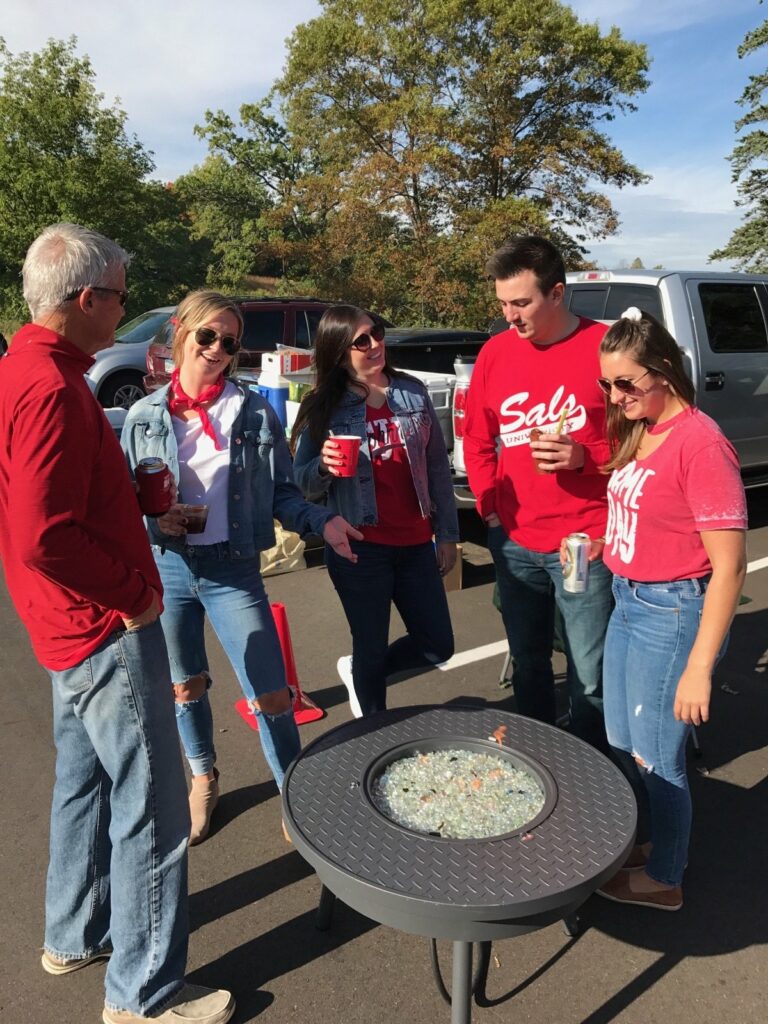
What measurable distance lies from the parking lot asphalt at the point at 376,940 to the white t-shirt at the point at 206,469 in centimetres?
127

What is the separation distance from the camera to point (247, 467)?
2.68 metres

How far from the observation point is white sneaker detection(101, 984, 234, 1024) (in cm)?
203

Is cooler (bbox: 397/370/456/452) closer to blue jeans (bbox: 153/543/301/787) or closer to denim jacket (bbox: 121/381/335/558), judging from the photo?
denim jacket (bbox: 121/381/335/558)

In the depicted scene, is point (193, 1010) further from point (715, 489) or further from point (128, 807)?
point (715, 489)

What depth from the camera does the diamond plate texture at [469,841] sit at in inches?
62.1

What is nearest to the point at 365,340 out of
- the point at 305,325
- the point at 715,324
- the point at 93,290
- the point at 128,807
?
the point at 93,290

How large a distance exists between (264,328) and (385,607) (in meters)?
8.39

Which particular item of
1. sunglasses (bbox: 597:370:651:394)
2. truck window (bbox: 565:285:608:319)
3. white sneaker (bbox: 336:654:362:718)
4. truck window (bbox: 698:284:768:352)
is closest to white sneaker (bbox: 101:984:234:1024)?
white sneaker (bbox: 336:654:362:718)

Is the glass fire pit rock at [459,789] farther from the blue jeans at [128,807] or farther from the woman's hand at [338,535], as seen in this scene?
the woman's hand at [338,535]

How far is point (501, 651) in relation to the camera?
15.1 feet

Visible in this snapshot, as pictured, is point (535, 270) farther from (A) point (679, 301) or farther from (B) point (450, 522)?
(A) point (679, 301)

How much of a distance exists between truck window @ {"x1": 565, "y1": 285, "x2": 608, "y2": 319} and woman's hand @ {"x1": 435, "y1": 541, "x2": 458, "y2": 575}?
436 centimetres

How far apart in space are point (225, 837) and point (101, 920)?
0.69 m

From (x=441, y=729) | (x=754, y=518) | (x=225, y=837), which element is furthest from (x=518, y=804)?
(x=754, y=518)
